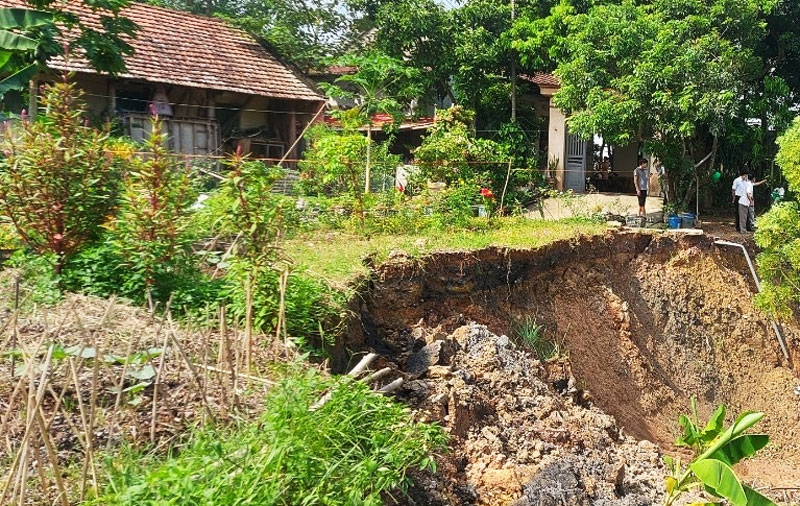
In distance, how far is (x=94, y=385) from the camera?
11.9 feet

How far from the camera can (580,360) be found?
10938mm

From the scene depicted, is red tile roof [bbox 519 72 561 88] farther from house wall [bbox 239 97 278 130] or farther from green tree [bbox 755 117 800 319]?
green tree [bbox 755 117 800 319]

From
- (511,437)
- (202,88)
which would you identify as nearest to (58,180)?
(511,437)

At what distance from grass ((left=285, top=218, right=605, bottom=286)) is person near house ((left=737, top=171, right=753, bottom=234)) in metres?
3.47

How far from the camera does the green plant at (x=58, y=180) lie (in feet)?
19.5

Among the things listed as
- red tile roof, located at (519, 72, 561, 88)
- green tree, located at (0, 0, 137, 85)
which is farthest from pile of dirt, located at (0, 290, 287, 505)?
red tile roof, located at (519, 72, 561, 88)

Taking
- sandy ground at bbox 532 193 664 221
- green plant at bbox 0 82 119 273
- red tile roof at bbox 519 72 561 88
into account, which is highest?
red tile roof at bbox 519 72 561 88

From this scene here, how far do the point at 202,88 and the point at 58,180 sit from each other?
30.8 feet

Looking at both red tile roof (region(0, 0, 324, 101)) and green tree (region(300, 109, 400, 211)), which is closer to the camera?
green tree (region(300, 109, 400, 211))

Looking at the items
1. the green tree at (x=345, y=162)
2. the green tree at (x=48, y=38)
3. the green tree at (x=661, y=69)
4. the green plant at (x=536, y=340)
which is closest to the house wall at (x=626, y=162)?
the green tree at (x=661, y=69)

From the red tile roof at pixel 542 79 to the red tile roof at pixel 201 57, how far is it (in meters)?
5.32

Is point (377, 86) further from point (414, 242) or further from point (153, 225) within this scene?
point (153, 225)

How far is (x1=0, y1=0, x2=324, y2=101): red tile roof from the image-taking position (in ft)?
47.4

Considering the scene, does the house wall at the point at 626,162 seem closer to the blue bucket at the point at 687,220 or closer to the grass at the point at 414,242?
the blue bucket at the point at 687,220
